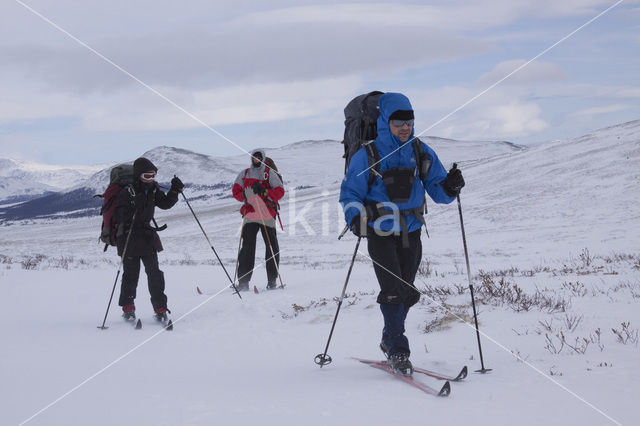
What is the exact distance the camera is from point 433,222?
28375 millimetres

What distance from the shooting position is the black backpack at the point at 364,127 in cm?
522

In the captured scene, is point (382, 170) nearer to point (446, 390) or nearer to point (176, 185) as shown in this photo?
point (446, 390)

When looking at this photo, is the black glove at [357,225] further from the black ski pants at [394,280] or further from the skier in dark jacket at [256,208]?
the skier in dark jacket at [256,208]

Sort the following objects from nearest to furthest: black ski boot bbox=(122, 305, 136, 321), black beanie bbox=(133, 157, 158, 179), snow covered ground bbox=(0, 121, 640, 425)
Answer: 1. snow covered ground bbox=(0, 121, 640, 425)
2. black beanie bbox=(133, 157, 158, 179)
3. black ski boot bbox=(122, 305, 136, 321)

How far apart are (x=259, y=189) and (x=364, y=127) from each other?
545 centimetres

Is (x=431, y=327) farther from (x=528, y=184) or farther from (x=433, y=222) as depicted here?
(x=528, y=184)

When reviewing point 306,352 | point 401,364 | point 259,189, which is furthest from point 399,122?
point 259,189

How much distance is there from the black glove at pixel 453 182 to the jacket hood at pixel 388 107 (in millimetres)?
562

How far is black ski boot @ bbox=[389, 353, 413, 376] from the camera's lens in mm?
4711

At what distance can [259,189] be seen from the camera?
10.6 meters

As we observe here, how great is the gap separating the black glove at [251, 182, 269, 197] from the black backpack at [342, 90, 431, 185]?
5.14 metres

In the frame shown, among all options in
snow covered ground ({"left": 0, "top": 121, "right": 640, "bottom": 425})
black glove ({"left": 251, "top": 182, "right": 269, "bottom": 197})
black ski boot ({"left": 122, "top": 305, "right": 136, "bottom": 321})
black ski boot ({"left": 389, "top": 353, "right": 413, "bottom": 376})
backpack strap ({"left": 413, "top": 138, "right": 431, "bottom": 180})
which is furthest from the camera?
black glove ({"left": 251, "top": 182, "right": 269, "bottom": 197})

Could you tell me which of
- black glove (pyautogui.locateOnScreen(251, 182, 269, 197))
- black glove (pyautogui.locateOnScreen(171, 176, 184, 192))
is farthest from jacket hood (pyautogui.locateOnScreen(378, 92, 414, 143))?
black glove (pyautogui.locateOnScreen(251, 182, 269, 197))

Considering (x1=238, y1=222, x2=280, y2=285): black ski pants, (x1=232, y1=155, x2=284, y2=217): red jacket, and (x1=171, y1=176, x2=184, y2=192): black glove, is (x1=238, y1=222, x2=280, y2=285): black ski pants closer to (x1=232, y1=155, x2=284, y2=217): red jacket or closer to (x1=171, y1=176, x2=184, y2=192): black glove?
(x1=232, y1=155, x2=284, y2=217): red jacket
